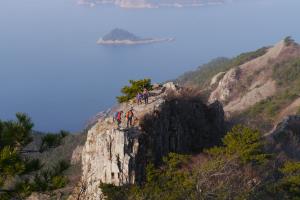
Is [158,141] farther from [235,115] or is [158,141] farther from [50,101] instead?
[50,101]

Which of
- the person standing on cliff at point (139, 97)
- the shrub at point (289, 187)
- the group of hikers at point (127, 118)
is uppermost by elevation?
the person standing on cliff at point (139, 97)

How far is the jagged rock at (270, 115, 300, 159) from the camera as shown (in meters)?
33.8

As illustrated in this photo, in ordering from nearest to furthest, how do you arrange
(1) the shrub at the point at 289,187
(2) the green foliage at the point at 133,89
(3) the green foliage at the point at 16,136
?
(3) the green foliage at the point at 16,136 → (1) the shrub at the point at 289,187 → (2) the green foliage at the point at 133,89

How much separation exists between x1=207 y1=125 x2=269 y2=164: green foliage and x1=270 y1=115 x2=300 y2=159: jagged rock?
361 inches

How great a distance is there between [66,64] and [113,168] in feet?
563

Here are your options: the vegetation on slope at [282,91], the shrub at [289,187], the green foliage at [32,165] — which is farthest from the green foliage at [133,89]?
the vegetation on slope at [282,91]

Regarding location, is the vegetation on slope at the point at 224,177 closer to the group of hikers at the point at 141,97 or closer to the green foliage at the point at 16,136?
the group of hikers at the point at 141,97

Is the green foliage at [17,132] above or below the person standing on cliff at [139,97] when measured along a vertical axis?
below

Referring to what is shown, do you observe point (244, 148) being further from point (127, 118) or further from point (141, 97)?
point (141, 97)

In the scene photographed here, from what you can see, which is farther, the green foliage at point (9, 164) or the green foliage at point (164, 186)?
the green foliage at point (164, 186)

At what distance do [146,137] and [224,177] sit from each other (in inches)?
223

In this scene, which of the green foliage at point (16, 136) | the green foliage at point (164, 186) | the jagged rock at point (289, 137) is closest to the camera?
the green foliage at point (16, 136)

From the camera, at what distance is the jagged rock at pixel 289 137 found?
33.8 meters

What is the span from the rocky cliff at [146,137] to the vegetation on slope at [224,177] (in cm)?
84
